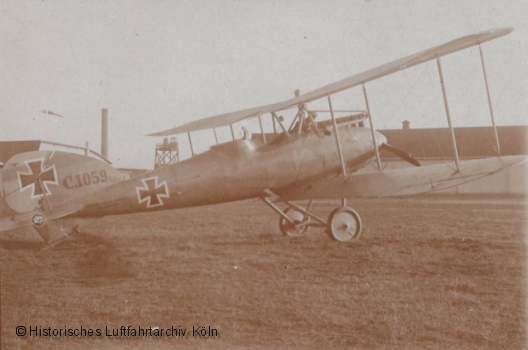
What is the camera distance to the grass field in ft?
13.1

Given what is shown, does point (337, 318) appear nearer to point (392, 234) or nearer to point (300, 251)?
point (300, 251)

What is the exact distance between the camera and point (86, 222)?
251 inches

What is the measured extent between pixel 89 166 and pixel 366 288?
454 cm

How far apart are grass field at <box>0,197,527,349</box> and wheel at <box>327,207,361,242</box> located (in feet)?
0.63

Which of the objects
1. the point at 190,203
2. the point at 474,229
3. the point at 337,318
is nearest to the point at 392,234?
the point at 474,229

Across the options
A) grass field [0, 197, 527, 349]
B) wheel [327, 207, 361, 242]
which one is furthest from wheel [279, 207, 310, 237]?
wheel [327, 207, 361, 242]

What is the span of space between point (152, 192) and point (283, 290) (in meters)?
2.86

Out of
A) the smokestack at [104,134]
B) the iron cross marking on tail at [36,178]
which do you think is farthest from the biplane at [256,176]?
the smokestack at [104,134]

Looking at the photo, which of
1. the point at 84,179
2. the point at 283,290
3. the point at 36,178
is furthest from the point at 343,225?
the point at 36,178

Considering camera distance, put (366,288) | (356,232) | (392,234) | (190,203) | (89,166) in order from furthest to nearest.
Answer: (392,234) < (356,232) < (190,203) < (89,166) < (366,288)

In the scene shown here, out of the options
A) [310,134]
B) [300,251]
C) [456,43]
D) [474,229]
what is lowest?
[474,229]

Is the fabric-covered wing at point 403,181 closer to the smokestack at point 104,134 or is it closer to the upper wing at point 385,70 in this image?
the upper wing at point 385,70

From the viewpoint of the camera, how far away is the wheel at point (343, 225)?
314 inches

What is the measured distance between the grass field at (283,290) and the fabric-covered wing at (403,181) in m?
0.92
